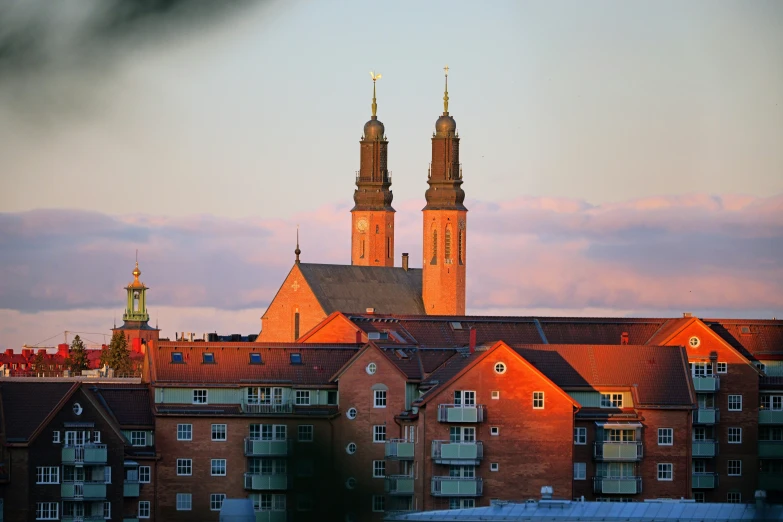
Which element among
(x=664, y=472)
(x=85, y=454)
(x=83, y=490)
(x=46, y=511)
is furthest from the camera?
(x=664, y=472)

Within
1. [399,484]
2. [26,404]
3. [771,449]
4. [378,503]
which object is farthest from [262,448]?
[771,449]

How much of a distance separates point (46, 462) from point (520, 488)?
22.8 metres

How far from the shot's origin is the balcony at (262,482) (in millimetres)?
119812

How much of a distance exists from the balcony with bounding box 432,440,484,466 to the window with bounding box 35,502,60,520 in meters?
18.3

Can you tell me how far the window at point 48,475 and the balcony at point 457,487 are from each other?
59.4ft

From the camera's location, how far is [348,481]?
10362cm

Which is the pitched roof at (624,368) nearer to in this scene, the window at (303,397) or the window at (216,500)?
the window at (303,397)

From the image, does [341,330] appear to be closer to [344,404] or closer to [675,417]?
[344,404]

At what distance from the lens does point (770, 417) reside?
427 feet

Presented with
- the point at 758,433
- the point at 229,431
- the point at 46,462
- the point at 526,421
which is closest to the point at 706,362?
the point at 758,433

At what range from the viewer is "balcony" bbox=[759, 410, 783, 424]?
130 metres

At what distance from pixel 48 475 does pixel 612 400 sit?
28.5m

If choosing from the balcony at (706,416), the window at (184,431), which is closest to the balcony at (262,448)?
the window at (184,431)

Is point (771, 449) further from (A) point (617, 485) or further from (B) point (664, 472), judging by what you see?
(A) point (617, 485)
